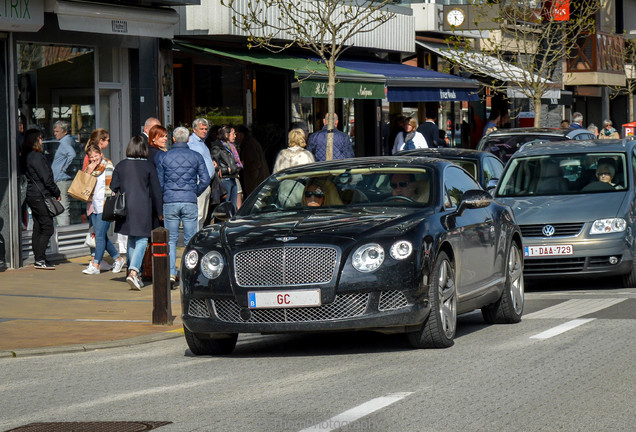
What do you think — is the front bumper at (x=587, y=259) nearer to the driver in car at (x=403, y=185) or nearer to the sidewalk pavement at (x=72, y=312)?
the sidewalk pavement at (x=72, y=312)

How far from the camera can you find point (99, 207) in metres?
16.9

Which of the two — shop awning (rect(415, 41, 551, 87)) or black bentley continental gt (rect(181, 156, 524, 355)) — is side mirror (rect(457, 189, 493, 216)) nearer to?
black bentley continental gt (rect(181, 156, 524, 355))

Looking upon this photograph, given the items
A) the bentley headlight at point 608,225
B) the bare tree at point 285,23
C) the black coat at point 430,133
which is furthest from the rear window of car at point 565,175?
the black coat at point 430,133

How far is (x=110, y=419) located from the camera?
7.50 metres

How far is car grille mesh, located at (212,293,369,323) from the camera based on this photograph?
945 cm

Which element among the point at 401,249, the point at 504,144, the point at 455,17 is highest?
the point at 455,17

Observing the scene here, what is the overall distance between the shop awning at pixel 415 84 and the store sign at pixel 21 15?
27.9ft

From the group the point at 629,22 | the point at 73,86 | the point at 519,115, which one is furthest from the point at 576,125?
the point at 629,22

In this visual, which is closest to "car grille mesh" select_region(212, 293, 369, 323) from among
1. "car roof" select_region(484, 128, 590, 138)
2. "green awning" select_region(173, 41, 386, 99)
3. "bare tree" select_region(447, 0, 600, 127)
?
"green awning" select_region(173, 41, 386, 99)

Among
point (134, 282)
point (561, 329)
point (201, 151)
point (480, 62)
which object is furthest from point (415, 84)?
point (561, 329)

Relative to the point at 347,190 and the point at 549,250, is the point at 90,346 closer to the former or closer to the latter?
the point at 347,190

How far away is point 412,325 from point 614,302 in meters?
4.27

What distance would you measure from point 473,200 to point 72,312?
476cm

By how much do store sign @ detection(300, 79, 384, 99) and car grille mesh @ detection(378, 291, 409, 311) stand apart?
39.6ft
